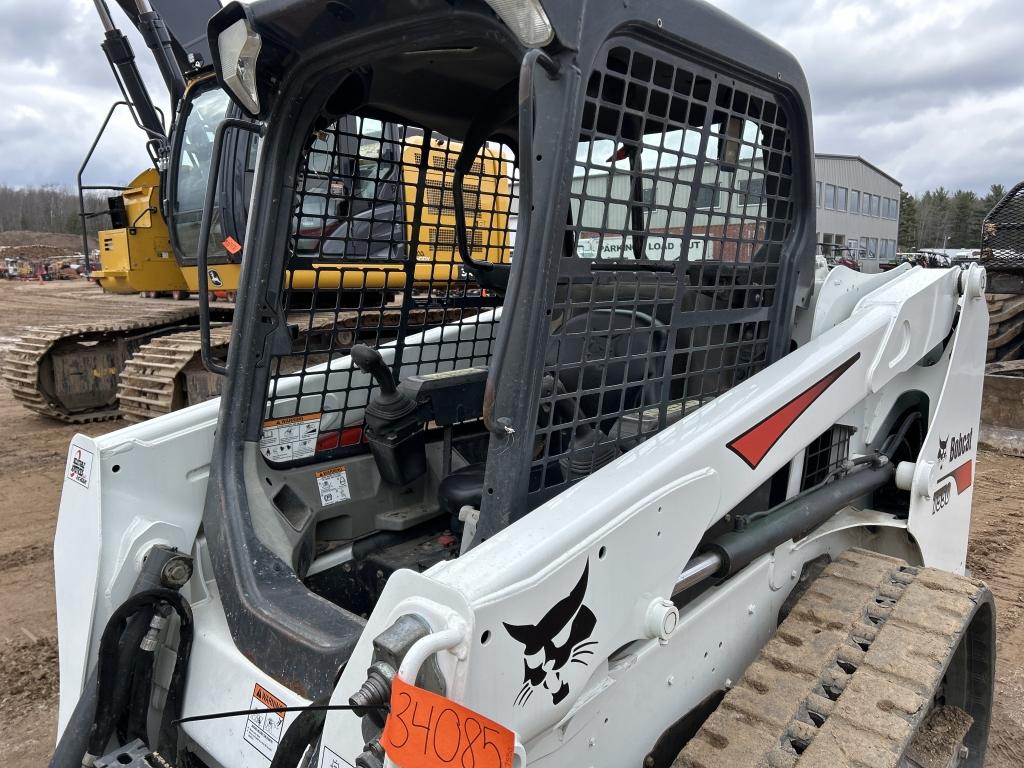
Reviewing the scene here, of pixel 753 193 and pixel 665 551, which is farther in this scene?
pixel 753 193

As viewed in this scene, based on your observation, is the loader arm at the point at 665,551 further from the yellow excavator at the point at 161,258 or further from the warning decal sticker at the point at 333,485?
the yellow excavator at the point at 161,258

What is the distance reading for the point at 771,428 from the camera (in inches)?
75.4

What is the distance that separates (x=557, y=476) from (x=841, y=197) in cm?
4095

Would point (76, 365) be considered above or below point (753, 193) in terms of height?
below

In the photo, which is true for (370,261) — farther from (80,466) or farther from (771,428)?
(771,428)

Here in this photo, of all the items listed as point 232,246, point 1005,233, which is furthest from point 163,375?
point 1005,233

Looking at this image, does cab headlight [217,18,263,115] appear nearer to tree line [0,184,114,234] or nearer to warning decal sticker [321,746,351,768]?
warning decal sticker [321,746,351,768]

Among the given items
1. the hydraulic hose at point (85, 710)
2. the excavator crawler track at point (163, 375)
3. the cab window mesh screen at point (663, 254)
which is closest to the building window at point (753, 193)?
the cab window mesh screen at point (663, 254)

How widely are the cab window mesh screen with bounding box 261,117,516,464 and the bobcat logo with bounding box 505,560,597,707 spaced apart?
119cm

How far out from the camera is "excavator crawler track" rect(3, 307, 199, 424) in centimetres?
773

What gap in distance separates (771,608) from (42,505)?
512 cm

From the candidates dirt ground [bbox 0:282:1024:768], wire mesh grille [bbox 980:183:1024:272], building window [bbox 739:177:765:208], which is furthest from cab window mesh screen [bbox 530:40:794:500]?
wire mesh grille [bbox 980:183:1024:272]

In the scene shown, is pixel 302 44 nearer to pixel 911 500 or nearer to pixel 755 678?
pixel 755 678

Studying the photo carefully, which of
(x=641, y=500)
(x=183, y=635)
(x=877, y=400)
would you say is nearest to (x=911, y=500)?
(x=877, y=400)
